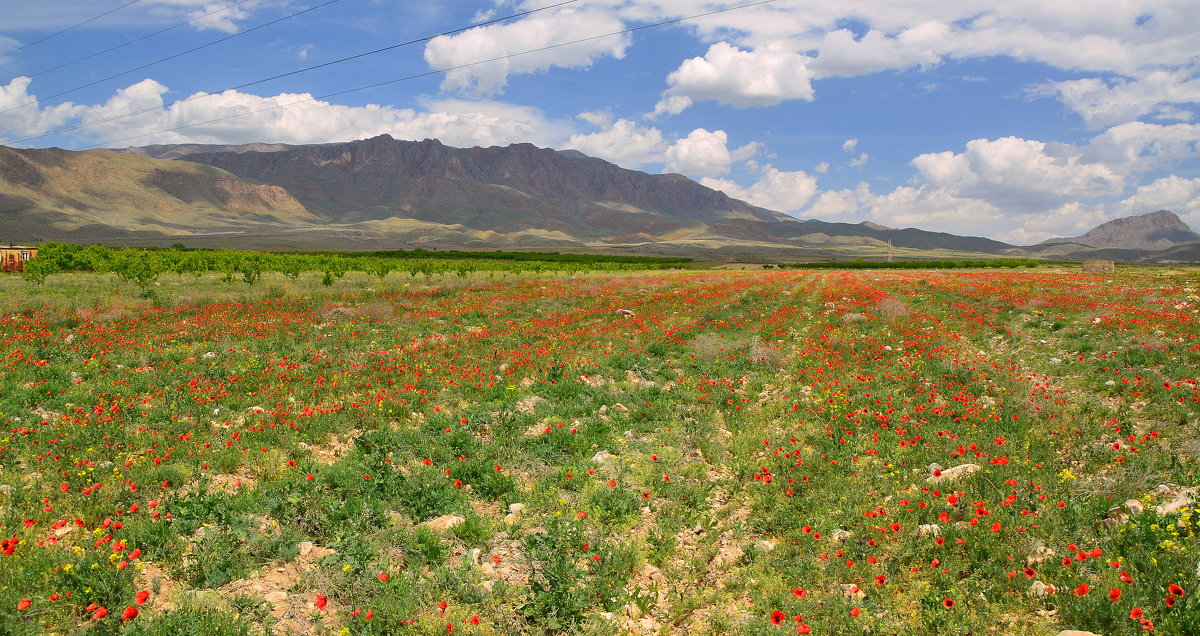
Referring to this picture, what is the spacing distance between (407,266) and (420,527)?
187 ft

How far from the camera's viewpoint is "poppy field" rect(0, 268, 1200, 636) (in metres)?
5.16

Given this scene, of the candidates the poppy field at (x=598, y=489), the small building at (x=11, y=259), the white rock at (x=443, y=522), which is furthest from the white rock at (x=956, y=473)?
the small building at (x=11, y=259)

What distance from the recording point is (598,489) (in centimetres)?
733

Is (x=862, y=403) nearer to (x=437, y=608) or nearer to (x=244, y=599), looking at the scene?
(x=437, y=608)

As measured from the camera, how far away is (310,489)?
7.21 meters

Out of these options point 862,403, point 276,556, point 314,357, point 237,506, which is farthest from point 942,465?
point 314,357

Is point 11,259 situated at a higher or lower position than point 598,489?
higher

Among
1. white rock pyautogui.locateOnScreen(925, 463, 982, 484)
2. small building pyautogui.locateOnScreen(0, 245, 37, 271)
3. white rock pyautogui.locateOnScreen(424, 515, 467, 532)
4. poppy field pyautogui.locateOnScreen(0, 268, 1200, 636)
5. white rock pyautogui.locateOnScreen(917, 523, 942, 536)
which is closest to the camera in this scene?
poppy field pyautogui.locateOnScreen(0, 268, 1200, 636)

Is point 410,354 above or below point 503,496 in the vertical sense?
above

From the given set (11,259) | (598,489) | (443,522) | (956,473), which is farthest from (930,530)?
(11,259)

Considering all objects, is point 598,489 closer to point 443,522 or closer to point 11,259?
point 443,522

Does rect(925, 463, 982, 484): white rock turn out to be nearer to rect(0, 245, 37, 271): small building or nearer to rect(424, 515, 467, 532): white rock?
rect(424, 515, 467, 532): white rock

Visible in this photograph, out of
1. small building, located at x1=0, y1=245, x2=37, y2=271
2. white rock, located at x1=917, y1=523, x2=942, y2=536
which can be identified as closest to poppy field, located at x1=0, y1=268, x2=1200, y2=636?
white rock, located at x1=917, y1=523, x2=942, y2=536

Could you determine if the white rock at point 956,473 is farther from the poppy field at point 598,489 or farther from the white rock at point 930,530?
the white rock at point 930,530
